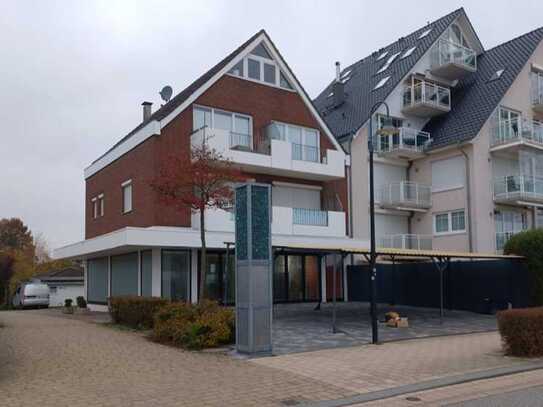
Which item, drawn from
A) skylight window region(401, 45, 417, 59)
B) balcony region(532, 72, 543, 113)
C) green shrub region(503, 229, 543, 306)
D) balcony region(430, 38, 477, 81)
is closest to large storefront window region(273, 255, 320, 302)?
green shrub region(503, 229, 543, 306)

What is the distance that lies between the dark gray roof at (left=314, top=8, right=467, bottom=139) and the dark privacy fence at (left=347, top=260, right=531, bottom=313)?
7219 mm

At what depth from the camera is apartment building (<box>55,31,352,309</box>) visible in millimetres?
22750

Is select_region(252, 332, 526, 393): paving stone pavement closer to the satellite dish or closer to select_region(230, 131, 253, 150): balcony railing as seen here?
select_region(230, 131, 253, 150): balcony railing

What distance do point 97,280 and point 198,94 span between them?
10381 millimetres

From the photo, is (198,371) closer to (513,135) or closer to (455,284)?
(455,284)

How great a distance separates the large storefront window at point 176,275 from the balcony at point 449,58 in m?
17.4

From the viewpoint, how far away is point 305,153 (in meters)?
26.3

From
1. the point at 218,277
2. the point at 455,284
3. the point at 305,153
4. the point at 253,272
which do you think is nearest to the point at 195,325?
the point at 253,272

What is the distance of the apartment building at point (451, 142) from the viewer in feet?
96.3

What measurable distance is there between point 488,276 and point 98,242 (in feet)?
48.9

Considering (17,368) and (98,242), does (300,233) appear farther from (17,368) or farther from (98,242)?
(17,368)

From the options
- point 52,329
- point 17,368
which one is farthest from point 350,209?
point 17,368

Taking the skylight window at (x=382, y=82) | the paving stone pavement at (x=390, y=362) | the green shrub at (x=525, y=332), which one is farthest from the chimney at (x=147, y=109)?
the green shrub at (x=525, y=332)

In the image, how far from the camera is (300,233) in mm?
24969
